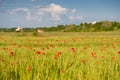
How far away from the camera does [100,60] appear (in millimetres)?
6008

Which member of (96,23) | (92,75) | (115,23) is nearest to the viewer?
(92,75)

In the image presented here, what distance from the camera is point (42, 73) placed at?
4.40m

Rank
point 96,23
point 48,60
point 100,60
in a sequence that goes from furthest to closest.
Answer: point 96,23, point 100,60, point 48,60

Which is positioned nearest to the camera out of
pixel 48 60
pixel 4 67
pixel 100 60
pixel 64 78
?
pixel 64 78

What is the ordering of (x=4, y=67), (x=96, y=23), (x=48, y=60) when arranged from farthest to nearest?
1. (x=96, y=23)
2. (x=48, y=60)
3. (x=4, y=67)

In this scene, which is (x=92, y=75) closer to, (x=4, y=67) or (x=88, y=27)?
(x=4, y=67)

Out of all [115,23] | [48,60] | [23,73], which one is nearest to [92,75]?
[23,73]

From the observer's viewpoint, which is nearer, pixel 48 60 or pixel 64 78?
pixel 64 78

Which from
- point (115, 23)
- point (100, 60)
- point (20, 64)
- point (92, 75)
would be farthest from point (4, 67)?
point (115, 23)

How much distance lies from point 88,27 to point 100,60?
7344 centimetres

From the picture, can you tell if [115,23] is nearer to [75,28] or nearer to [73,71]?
[75,28]

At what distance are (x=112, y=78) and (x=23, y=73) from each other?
4.52 ft

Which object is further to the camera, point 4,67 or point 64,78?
point 4,67

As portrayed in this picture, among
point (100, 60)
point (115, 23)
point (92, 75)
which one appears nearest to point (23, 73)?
point (92, 75)
